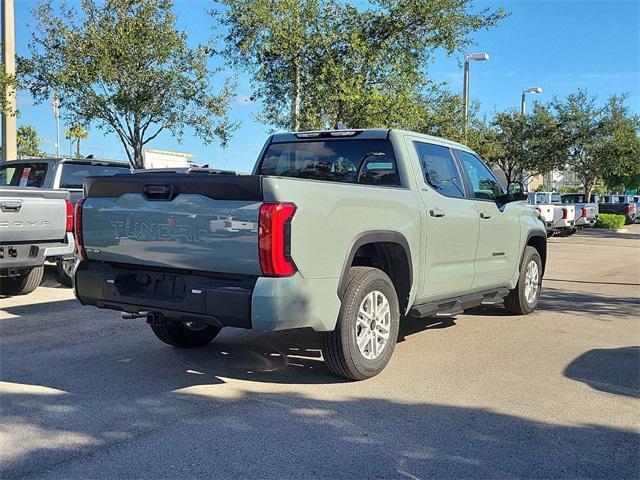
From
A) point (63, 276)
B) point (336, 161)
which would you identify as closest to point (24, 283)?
point (63, 276)

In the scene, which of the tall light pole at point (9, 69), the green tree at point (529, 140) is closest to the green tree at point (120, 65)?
the tall light pole at point (9, 69)

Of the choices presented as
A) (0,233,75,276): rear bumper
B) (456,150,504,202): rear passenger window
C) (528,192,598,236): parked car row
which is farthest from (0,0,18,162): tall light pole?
(528,192,598,236): parked car row

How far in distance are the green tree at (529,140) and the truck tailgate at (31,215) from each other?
2144cm

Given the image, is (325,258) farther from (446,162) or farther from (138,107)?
(138,107)

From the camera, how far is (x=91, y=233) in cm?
499

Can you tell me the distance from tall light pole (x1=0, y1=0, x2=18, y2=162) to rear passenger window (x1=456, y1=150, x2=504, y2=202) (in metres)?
10.4

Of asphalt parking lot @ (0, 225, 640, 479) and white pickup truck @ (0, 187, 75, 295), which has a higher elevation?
white pickup truck @ (0, 187, 75, 295)

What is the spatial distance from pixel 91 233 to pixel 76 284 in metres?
0.45

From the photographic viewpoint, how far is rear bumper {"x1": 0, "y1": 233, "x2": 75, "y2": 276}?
754 centimetres

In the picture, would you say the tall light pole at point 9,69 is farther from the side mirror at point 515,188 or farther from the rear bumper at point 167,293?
the side mirror at point 515,188

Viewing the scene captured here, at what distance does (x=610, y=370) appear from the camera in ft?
17.7

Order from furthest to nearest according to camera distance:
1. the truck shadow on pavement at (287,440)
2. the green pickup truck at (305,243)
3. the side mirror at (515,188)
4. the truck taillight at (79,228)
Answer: the side mirror at (515,188)
the truck taillight at (79,228)
the green pickup truck at (305,243)
the truck shadow on pavement at (287,440)

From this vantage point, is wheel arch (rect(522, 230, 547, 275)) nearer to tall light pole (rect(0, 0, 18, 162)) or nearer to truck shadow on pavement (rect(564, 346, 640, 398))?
truck shadow on pavement (rect(564, 346, 640, 398))

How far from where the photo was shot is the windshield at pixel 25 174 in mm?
9641
